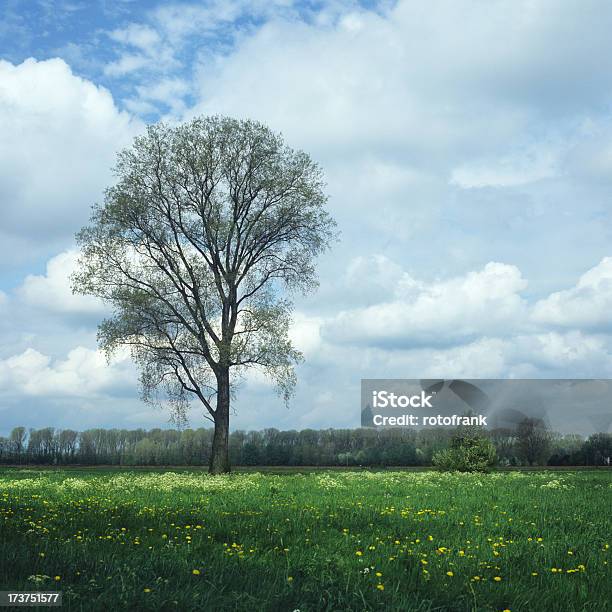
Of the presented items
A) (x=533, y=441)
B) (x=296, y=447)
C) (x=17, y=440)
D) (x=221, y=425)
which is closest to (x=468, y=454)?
(x=221, y=425)

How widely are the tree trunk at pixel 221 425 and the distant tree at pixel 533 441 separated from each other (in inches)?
1103

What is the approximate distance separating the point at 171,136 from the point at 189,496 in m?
24.1

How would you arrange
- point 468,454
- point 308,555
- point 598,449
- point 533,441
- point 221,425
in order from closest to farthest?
point 308,555, point 221,425, point 468,454, point 533,441, point 598,449

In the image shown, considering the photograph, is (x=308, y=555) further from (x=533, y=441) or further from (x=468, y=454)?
(x=533, y=441)

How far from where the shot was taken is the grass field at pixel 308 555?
6.21 m

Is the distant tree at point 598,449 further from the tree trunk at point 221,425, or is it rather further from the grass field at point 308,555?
the grass field at point 308,555

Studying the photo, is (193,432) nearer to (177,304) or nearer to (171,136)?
(177,304)

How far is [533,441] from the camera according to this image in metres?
53.2

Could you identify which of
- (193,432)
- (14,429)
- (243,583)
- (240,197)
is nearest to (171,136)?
(240,197)

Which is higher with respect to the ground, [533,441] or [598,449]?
[533,441]

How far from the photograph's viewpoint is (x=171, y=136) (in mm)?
35312

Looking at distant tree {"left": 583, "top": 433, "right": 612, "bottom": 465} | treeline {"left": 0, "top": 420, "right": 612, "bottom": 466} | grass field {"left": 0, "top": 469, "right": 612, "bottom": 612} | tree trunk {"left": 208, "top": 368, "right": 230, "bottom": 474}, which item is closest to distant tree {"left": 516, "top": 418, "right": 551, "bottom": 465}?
treeline {"left": 0, "top": 420, "right": 612, "bottom": 466}

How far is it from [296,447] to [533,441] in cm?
2112

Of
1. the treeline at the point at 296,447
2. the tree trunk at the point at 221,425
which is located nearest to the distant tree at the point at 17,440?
the treeline at the point at 296,447
